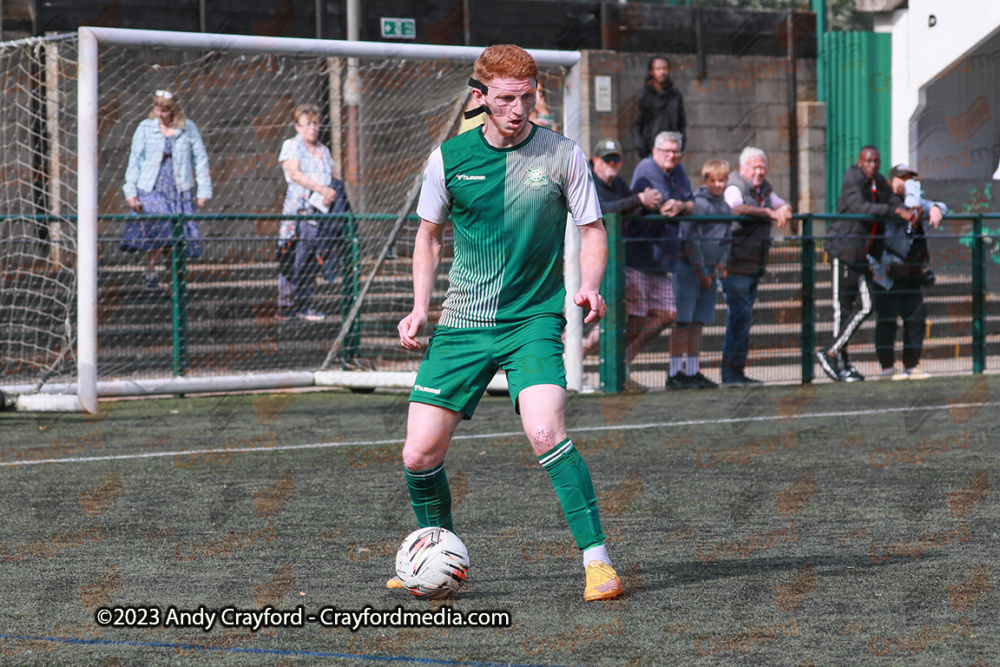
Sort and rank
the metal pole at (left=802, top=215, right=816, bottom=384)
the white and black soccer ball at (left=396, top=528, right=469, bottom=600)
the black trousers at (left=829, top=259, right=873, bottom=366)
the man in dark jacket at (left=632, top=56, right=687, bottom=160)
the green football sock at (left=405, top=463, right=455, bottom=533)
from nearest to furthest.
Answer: the white and black soccer ball at (left=396, top=528, right=469, bottom=600) → the green football sock at (left=405, top=463, right=455, bottom=533) → the metal pole at (left=802, top=215, right=816, bottom=384) → the black trousers at (left=829, top=259, right=873, bottom=366) → the man in dark jacket at (left=632, top=56, right=687, bottom=160)

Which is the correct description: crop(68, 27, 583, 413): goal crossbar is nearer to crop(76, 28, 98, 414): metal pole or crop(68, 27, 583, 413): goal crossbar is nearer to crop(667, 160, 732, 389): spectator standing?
crop(76, 28, 98, 414): metal pole

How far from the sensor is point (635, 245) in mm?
12133

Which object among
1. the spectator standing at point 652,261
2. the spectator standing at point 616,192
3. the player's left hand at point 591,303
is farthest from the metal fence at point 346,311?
the player's left hand at point 591,303

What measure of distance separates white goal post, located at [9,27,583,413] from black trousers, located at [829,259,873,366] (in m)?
2.79

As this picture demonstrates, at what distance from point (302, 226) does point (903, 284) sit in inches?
224

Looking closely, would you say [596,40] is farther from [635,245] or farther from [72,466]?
[72,466]

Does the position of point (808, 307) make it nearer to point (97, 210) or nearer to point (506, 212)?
point (97, 210)

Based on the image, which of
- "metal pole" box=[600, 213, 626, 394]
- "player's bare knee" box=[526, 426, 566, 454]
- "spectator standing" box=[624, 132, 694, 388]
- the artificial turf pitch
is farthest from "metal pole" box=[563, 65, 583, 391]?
"player's bare knee" box=[526, 426, 566, 454]

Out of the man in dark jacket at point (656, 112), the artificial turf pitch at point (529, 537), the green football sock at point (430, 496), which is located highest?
the man in dark jacket at point (656, 112)

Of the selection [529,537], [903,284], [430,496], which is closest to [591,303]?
[430,496]

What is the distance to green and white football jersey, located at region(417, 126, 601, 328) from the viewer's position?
15.8 feet

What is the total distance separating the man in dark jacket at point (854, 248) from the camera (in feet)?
43.1

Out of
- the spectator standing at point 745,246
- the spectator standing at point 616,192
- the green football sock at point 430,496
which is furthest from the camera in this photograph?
the spectator standing at point 745,246

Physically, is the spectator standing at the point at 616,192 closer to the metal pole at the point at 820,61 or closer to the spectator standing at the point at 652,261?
the spectator standing at the point at 652,261
